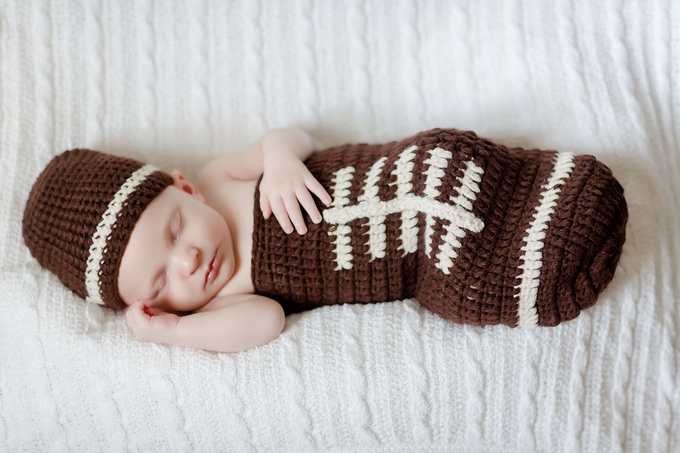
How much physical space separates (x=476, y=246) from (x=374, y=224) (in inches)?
8.9

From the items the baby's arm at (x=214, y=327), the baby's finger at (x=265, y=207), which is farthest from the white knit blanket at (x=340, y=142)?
the baby's finger at (x=265, y=207)

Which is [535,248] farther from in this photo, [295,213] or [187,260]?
[187,260]

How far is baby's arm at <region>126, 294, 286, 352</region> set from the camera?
1247 mm

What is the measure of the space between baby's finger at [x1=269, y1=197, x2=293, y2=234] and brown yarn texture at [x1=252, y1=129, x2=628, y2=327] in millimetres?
26

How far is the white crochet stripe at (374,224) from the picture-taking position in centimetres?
125

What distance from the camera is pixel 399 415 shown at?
1225 mm

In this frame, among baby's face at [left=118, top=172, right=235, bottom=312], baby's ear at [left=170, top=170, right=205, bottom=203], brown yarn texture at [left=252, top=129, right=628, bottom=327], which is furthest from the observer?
baby's ear at [left=170, top=170, right=205, bottom=203]

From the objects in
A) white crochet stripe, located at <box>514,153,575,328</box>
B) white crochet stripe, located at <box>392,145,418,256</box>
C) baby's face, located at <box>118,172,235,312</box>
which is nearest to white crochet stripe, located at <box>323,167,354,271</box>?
white crochet stripe, located at <box>392,145,418,256</box>

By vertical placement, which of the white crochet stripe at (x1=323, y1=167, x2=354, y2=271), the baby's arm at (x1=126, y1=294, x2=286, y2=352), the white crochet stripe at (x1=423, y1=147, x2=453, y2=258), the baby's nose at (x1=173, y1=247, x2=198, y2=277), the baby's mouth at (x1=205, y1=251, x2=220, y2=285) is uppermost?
the white crochet stripe at (x1=423, y1=147, x2=453, y2=258)

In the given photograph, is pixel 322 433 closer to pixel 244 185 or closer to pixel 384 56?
pixel 244 185

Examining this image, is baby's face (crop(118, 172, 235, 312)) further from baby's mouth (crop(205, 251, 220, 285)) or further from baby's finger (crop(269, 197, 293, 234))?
baby's finger (crop(269, 197, 293, 234))

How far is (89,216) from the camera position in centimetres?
122

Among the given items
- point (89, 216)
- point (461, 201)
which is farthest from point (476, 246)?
point (89, 216)

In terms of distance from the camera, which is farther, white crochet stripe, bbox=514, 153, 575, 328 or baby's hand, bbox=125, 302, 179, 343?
baby's hand, bbox=125, 302, 179, 343
